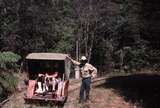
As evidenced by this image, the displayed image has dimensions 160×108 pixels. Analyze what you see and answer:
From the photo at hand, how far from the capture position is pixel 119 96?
19.2 metres

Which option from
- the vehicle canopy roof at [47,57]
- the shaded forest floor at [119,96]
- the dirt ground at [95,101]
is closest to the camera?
the dirt ground at [95,101]

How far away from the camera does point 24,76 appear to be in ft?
88.0

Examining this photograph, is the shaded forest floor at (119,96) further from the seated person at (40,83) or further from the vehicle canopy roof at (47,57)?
the vehicle canopy roof at (47,57)

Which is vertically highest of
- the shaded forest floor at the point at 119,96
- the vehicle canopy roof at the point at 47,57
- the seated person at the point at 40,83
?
the vehicle canopy roof at the point at 47,57

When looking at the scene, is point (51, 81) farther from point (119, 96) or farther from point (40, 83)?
point (119, 96)

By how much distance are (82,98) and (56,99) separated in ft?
3.91

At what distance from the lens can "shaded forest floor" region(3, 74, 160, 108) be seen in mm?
17516

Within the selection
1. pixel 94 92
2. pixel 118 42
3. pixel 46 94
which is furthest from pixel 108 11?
pixel 46 94

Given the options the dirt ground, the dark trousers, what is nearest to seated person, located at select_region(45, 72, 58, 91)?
the dirt ground

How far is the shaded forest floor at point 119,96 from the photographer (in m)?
17.5

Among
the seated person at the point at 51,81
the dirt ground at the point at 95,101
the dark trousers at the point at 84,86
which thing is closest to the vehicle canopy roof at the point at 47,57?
the seated person at the point at 51,81

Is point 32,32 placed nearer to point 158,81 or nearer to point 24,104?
point 158,81

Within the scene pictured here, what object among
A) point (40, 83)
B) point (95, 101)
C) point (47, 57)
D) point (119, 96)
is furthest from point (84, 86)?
point (119, 96)

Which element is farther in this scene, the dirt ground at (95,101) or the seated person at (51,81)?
the seated person at (51,81)
